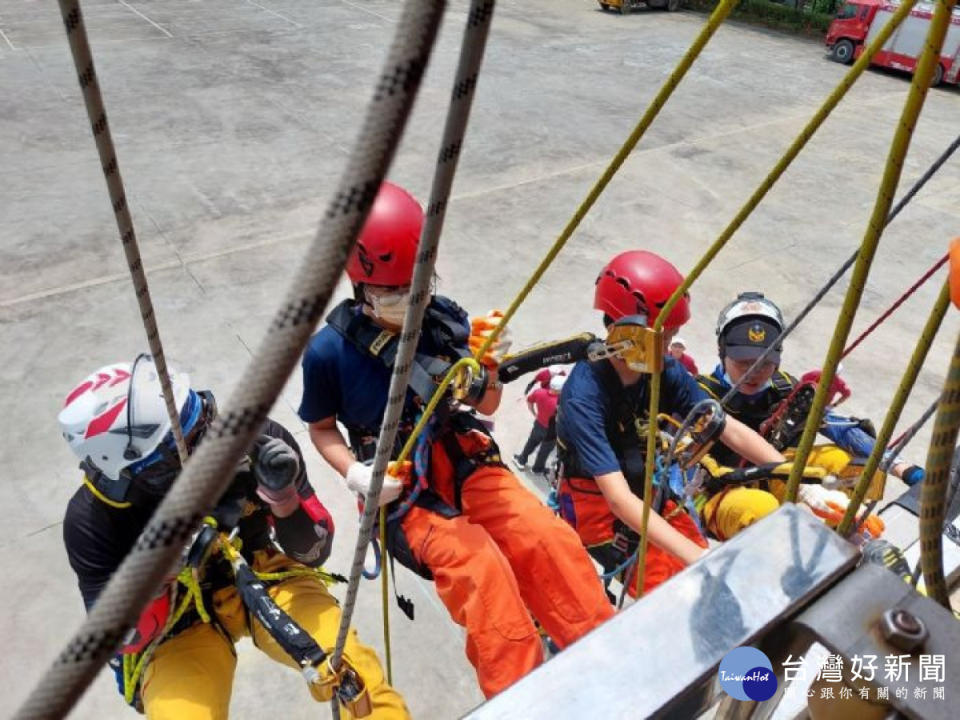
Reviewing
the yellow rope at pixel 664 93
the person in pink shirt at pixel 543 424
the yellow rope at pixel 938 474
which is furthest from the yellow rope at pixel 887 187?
the person in pink shirt at pixel 543 424

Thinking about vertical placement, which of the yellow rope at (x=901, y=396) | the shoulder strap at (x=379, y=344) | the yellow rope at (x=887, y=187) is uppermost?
the yellow rope at (x=887, y=187)

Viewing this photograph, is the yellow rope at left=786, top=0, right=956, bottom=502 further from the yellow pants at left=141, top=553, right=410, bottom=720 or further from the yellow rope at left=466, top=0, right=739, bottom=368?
the yellow pants at left=141, top=553, right=410, bottom=720

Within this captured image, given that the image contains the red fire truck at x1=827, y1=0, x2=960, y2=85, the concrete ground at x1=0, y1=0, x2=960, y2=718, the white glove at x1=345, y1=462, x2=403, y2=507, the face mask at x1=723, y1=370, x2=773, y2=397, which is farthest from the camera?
the red fire truck at x1=827, y1=0, x2=960, y2=85

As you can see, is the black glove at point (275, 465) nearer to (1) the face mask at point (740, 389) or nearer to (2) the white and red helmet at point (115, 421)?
(2) the white and red helmet at point (115, 421)

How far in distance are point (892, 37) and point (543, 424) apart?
1168 cm

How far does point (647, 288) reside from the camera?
2.21m

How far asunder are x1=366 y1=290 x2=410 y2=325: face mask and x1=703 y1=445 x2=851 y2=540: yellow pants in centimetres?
140

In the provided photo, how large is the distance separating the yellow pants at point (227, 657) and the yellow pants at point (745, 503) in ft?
4.29

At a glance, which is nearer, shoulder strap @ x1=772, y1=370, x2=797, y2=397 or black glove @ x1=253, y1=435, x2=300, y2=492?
black glove @ x1=253, y1=435, x2=300, y2=492

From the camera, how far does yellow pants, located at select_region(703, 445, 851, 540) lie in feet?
8.00

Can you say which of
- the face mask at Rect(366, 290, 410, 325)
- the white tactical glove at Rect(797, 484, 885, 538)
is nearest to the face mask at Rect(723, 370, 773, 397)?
the white tactical glove at Rect(797, 484, 885, 538)

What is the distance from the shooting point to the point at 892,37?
1109cm

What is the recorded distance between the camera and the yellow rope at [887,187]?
32.4 inches

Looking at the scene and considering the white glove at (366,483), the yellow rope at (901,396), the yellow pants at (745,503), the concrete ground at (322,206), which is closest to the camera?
the yellow rope at (901,396)
